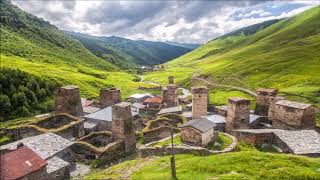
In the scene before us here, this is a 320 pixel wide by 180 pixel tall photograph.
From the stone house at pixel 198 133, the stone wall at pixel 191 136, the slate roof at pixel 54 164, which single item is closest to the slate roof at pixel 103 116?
the slate roof at pixel 54 164

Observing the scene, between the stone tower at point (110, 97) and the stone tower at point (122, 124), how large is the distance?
28428mm

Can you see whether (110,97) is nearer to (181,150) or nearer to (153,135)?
(153,135)

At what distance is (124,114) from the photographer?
49.9m

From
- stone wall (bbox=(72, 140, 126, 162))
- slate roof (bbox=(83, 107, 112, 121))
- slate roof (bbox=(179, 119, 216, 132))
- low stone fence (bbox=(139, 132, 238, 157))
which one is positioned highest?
slate roof (bbox=(179, 119, 216, 132))

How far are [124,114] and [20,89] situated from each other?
7016cm

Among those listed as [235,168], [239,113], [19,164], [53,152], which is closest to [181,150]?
[235,168]

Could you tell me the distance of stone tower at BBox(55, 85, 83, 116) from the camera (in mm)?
62781

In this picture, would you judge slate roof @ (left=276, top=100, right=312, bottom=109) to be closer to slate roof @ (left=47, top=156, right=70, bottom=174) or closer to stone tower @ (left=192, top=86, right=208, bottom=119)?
stone tower @ (left=192, top=86, right=208, bottom=119)

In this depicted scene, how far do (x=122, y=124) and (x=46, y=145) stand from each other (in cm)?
1132

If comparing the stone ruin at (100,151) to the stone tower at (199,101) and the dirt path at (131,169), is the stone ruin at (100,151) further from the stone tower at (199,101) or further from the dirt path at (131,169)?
the stone tower at (199,101)

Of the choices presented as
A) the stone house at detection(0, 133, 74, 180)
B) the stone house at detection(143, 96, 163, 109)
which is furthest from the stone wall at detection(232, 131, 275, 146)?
the stone house at detection(143, 96, 163, 109)

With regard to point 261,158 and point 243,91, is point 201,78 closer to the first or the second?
point 243,91

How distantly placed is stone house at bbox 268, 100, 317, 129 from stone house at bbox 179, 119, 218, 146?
18352mm

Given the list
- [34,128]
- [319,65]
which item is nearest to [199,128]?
[34,128]
